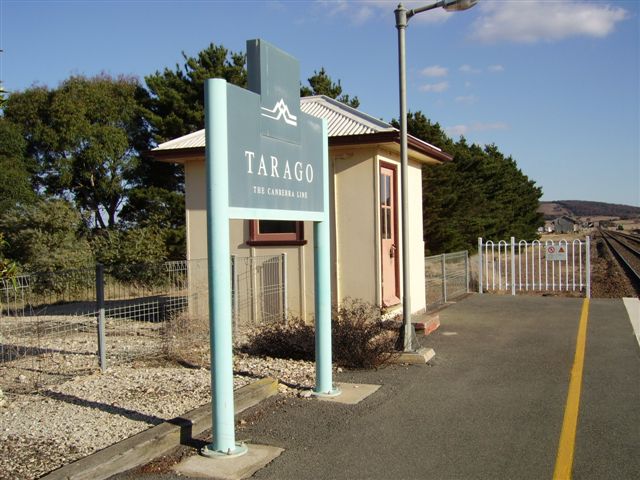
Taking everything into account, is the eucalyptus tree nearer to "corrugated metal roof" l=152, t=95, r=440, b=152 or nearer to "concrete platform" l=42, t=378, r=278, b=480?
"corrugated metal roof" l=152, t=95, r=440, b=152

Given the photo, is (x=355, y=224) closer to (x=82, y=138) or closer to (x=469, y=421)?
(x=469, y=421)

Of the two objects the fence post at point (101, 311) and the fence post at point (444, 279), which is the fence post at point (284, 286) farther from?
the fence post at point (444, 279)

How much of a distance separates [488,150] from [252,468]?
6070 cm

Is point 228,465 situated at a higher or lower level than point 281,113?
lower

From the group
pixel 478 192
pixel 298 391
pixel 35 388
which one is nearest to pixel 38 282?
pixel 35 388

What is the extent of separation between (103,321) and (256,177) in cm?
319

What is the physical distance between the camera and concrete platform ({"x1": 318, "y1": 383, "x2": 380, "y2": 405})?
7.00 m

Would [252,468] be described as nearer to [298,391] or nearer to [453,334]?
[298,391]

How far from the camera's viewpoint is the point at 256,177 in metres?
5.83

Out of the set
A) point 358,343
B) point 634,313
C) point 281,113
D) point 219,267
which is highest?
point 281,113

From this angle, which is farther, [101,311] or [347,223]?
[347,223]

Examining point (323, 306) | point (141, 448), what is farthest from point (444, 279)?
point (141, 448)

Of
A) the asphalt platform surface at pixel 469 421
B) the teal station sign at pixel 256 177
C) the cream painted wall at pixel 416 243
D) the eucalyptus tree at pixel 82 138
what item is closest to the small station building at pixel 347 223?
the cream painted wall at pixel 416 243

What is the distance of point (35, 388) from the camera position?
718cm
